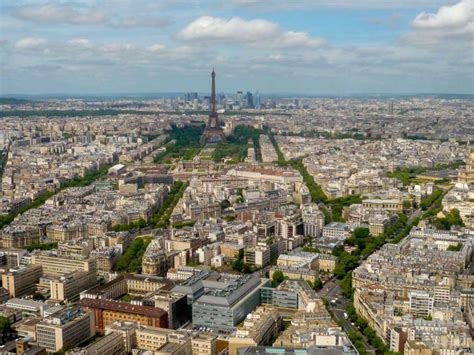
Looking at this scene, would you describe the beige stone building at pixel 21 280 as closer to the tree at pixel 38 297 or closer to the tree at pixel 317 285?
the tree at pixel 38 297

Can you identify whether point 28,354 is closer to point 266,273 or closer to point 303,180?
point 266,273

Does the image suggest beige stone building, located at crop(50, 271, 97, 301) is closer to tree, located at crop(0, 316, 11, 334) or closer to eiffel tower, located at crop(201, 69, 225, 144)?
tree, located at crop(0, 316, 11, 334)

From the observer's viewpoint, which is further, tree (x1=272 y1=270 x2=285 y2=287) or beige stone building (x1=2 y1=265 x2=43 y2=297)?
tree (x1=272 y1=270 x2=285 y2=287)

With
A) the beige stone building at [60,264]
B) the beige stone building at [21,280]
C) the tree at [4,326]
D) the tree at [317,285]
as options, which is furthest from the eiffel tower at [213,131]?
the tree at [4,326]

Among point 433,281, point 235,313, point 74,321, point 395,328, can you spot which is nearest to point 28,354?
point 74,321

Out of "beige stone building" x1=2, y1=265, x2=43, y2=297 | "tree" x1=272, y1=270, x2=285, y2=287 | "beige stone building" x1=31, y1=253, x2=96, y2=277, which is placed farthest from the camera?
"beige stone building" x1=31, y1=253, x2=96, y2=277

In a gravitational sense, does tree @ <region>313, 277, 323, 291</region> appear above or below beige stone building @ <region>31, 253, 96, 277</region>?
below

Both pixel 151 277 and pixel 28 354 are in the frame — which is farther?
pixel 151 277

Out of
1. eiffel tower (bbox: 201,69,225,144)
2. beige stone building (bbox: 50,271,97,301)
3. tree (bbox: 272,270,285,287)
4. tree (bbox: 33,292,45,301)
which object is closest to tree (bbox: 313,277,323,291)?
tree (bbox: 272,270,285,287)

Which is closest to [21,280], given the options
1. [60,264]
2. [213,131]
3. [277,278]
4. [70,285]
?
[60,264]

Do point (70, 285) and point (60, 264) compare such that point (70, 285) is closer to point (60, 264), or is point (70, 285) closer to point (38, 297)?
point (38, 297)

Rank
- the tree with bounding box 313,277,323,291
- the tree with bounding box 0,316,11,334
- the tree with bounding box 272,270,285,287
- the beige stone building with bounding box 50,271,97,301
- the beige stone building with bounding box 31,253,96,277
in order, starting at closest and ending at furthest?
the tree with bounding box 0,316,11,334 → the beige stone building with bounding box 50,271,97,301 → the tree with bounding box 313,277,323,291 → the tree with bounding box 272,270,285,287 → the beige stone building with bounding box 31,253,96,277
